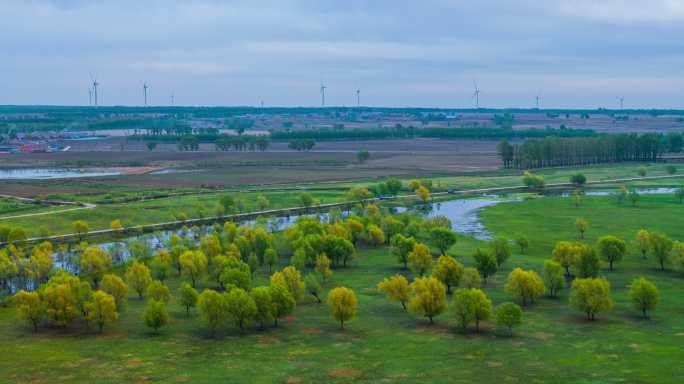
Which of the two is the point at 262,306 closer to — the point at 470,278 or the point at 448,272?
the point at 448,272

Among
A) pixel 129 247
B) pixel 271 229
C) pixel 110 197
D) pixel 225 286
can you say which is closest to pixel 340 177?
pixel 110 197

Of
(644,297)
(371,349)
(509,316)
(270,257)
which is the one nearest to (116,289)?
(270,257)

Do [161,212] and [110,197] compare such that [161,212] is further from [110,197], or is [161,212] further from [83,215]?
[110,197]

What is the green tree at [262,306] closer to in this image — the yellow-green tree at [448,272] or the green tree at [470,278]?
the yellow-green tree at [448,272]

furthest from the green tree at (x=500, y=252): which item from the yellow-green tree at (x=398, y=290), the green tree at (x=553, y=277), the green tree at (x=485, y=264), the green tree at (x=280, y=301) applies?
the green tree at (x=280, y=301)

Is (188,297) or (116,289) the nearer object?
(188,297)
